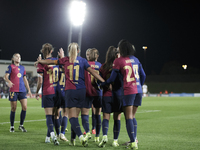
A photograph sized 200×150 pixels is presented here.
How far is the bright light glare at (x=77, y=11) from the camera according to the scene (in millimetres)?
20852

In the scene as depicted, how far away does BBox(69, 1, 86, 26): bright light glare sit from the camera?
2085 cm

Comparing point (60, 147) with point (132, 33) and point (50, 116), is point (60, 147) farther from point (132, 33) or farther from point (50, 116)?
point (132, 33)

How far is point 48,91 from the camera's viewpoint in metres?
6.52

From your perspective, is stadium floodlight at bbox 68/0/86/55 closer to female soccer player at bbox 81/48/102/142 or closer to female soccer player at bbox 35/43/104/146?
female soccer player at bbox 81/48/102/142

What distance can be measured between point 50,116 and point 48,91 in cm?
55

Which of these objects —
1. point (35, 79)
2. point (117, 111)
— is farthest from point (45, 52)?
point (35, 79)

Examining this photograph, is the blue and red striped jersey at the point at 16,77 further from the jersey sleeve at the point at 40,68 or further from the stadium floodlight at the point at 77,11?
the stadium floodlight at the point at 77,11

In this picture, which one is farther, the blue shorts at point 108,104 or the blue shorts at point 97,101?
the blue shorts at point 97,101

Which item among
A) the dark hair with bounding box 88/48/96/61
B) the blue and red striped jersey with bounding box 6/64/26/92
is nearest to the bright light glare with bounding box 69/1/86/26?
the blue and red striped jersey with bounding box 6/64/26/92

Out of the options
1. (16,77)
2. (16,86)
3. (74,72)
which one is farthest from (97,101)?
(16,77)

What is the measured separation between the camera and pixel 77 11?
21.2 metres

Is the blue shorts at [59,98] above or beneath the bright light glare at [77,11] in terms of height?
beneath

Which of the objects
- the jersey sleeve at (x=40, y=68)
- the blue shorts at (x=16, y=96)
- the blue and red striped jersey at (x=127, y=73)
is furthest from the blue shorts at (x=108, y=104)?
the blue shorts at (x=16, y=96)

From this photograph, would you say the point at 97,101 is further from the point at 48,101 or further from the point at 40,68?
the point at 40,68
